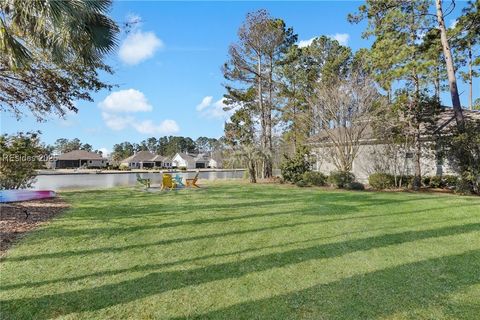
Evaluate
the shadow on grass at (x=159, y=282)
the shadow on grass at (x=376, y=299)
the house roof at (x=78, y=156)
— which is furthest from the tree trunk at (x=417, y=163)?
the house roof at (x=78, y=156)

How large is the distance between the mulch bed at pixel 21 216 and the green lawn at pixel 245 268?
0.28m

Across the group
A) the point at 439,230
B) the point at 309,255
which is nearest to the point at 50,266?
the point at 309,255

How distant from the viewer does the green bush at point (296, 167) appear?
16.7m

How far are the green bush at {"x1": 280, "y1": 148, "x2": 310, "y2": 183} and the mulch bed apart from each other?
37.3ft

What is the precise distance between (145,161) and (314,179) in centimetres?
5679

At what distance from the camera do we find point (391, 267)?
389 cm

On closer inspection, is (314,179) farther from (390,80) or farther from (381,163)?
(390,80)

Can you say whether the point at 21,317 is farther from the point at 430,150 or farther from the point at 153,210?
the point at 430,150

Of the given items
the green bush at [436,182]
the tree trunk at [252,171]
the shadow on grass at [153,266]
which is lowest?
the shadow on grass at [153,266]

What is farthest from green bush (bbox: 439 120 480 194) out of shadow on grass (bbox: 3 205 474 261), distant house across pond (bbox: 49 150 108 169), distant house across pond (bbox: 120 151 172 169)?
distant house across pond (bbox: 120 151 172 169)

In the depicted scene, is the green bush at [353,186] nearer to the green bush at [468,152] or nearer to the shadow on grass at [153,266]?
the green bush at [468,152]

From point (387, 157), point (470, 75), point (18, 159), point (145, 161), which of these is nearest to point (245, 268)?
point (18, 159)

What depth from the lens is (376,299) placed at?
298 centimetres

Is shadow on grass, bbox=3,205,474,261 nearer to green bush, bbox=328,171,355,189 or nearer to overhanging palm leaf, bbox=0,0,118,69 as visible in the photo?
overhanging palm leaf, bbox=0,0,118,69
